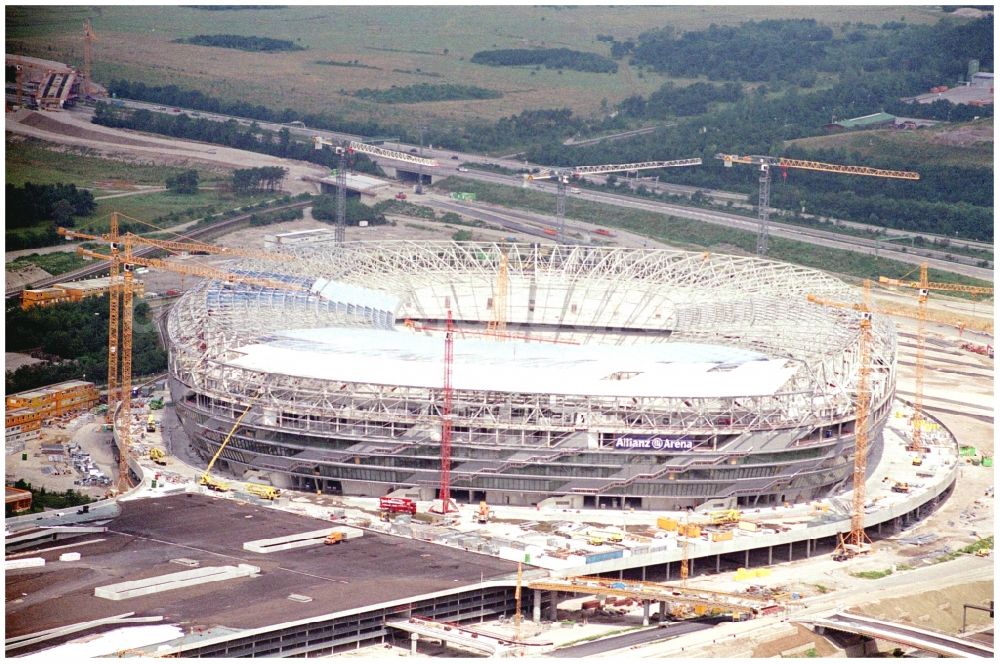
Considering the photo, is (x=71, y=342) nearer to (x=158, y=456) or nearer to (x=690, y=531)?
(x=158, y=456)

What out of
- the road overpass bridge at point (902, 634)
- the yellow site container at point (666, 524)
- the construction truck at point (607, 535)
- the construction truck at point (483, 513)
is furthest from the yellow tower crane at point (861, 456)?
the construction truck at point (483, 513)

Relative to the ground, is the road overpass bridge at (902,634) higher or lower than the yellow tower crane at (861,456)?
lower

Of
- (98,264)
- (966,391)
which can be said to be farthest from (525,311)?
(98,264)

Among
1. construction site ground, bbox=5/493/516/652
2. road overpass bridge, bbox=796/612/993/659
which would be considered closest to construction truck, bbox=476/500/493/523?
construction site ground, bbox=5/493/516/652

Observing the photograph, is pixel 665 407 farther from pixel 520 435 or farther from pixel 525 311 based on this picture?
pixel 525 311

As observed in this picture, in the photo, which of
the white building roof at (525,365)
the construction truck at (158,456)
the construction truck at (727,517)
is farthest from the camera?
the construction truck at (158,456)

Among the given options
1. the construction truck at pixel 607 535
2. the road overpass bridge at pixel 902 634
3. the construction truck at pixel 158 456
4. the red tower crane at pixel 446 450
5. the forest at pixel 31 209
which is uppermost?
the forest at pixel 31 209

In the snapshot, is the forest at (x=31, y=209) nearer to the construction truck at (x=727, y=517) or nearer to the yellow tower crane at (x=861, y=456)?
the yellow tower crane at (x=861, y=456)

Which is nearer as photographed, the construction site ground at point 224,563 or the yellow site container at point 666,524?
the construction site ground at point 224,563

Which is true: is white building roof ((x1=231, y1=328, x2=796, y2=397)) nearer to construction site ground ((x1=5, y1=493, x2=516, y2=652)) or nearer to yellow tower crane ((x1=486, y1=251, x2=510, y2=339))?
construction site ground ((x1=5, y1=493, x2=516, y2=652))
